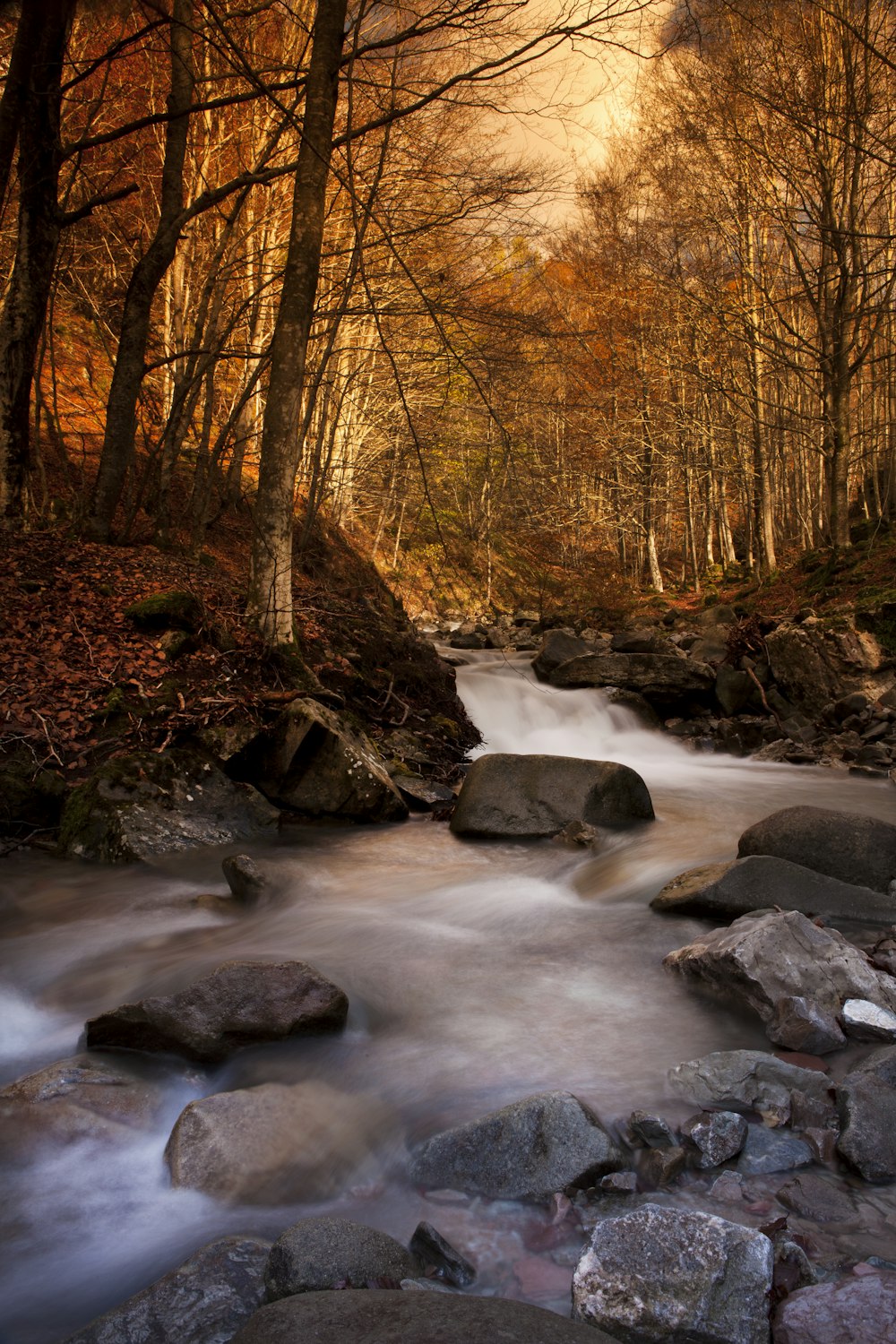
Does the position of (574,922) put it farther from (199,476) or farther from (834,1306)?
(199,476)

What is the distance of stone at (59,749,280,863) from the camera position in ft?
18.7

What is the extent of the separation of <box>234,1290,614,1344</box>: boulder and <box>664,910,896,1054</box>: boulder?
6.53 ft

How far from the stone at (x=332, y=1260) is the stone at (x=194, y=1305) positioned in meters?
0.07

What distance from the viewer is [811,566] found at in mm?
16562

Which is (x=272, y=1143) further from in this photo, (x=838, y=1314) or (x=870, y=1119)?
(x=870, y=1119)

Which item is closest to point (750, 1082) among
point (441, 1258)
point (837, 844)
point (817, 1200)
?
point (817, 1200)

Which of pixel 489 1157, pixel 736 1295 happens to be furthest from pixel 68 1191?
pixel 736 1295

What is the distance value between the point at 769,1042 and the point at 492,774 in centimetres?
369

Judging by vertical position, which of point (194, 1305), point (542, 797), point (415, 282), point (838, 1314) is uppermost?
point (415, 282)

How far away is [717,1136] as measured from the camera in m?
2.75

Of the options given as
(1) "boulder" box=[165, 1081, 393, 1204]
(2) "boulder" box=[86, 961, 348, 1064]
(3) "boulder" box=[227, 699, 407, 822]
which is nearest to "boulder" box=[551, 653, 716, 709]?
(3) "boulder" box=[227, 699, 407, 822]

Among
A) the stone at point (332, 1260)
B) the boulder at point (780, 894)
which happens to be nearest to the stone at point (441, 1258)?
the stone at point (332, 1260)

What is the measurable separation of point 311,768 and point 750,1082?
14.6 feet

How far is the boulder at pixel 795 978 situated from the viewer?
11.2ft
